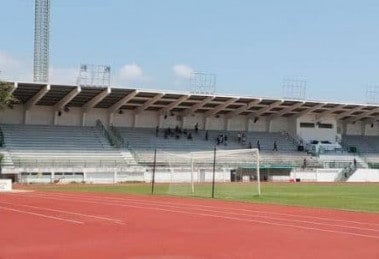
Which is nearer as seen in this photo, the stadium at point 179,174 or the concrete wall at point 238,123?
the stadium at point 179,174

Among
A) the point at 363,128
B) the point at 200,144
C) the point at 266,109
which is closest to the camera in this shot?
the point at 200,144

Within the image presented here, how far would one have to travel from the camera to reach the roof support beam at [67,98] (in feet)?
193

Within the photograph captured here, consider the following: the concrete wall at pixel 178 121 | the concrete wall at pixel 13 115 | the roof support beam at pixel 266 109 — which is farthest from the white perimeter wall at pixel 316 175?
the concrete wall at pixel 13 115

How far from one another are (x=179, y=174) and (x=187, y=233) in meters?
39.1

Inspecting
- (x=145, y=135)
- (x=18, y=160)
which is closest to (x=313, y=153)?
(x=145, y=135)

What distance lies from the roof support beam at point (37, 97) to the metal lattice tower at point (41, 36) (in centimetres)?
1636

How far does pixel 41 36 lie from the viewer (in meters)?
79.1

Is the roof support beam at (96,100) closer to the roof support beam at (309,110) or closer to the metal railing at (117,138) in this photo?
the metal railing at (117,138)

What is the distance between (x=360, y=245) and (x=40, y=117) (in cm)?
5438

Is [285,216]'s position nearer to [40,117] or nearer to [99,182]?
[99,182]

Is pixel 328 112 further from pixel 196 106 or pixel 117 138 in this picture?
pixel 117 138

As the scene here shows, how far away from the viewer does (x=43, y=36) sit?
78.9 metres

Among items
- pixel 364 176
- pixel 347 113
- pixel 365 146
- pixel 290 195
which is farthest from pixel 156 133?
pixel 290 195

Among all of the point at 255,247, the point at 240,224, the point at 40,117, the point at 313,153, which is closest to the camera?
the point at 255,247
